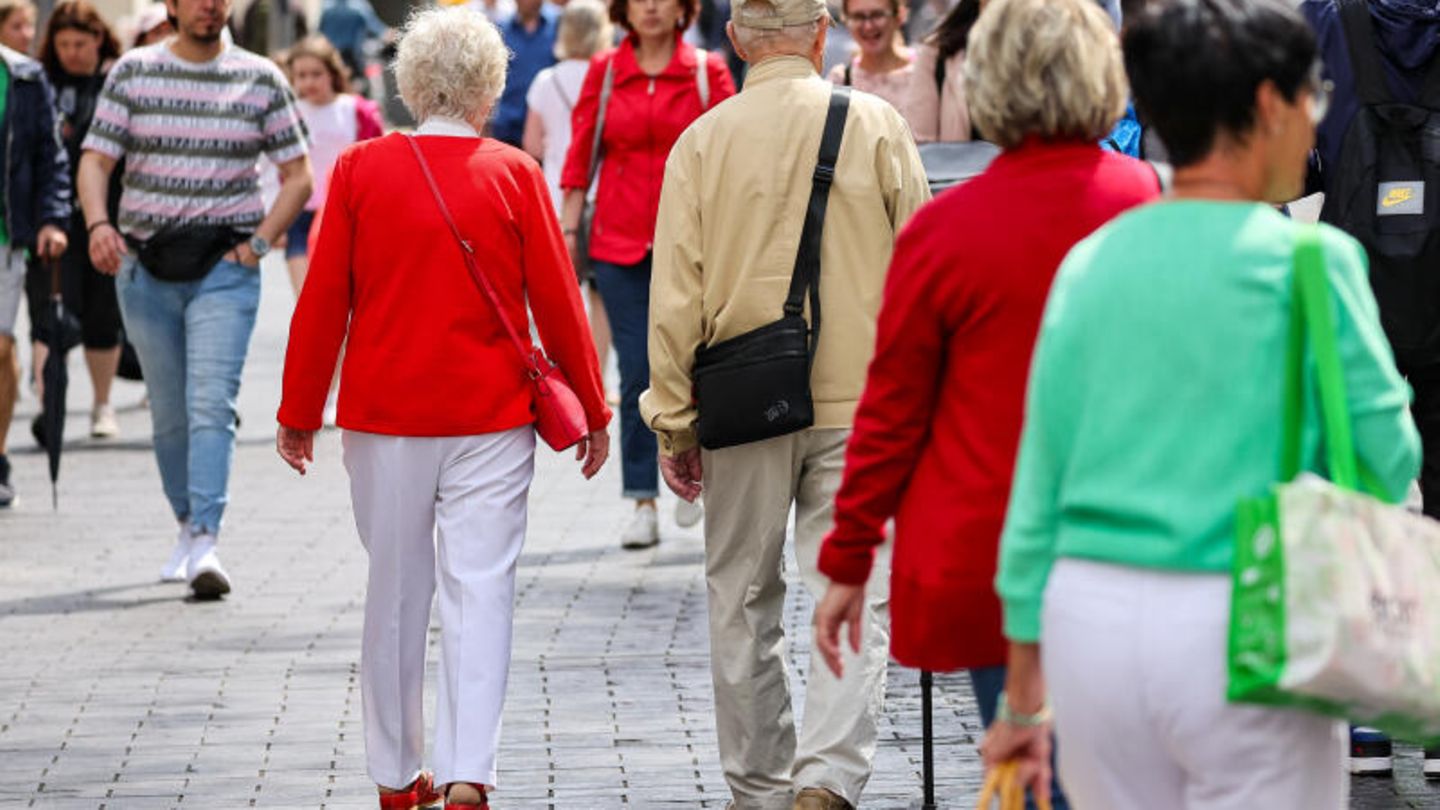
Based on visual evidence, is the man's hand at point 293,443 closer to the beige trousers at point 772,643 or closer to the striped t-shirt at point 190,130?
the beige trousers at point 772,643

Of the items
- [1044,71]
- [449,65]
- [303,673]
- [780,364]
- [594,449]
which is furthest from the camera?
[303,673]

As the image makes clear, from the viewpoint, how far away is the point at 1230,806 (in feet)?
11.3

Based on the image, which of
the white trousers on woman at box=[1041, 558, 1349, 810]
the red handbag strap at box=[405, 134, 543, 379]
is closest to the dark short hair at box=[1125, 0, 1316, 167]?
the white trousers on woman at box=[1041, 558, 1349, 810]

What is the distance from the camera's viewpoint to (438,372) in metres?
6.35

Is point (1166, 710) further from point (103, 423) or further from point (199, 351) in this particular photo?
point (103, 423)

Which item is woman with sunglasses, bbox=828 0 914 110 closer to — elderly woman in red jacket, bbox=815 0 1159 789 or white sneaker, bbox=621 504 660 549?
white sneaker, bbox=621 504 660 549

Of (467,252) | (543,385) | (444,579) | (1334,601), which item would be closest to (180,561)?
(444,579)

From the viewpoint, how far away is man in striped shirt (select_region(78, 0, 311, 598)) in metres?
9.83

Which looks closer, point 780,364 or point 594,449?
point 780,364

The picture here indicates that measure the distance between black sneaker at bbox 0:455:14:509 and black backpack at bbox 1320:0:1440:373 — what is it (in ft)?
23.6

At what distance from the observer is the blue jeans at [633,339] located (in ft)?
35.8

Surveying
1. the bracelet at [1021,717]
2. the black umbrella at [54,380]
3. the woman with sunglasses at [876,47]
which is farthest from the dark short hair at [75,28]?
the bracelet at [1021,717]

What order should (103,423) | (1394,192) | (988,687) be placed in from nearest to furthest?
(988,687) → (1394,192) → (103,423)

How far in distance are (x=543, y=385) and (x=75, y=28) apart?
748cm
